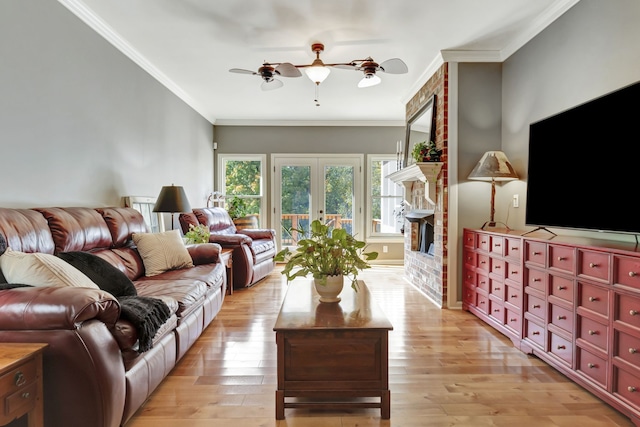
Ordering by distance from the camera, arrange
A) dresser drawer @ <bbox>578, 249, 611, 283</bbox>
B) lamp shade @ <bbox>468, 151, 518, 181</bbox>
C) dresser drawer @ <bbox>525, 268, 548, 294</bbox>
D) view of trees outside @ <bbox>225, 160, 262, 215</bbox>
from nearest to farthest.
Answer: dresser drawer @ <bbox>578, 249, 611, 283</bbox> < dresser drawer @ <bbox>525, 268, 548, 294</bbox> < lamp shade @ <bbox>468, 151, 518, 181</bbox> < view of trees outside @ <bbox>225, 160, 262, 215</bbox>

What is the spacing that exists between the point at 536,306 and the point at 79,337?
274cm

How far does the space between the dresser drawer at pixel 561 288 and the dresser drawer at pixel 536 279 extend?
0.06 metres

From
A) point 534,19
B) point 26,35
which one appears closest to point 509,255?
point 534,19

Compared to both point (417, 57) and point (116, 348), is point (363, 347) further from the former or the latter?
point (417, 57)

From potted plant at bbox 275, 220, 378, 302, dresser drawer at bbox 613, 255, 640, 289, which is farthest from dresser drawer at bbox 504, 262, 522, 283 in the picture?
potted plant at bbox 275, 220, 378, 302

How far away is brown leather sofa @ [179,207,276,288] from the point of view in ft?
14.3

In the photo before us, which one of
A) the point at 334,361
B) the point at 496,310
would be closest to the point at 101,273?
the point at 334,361

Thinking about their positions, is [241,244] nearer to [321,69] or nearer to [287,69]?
[287,69]

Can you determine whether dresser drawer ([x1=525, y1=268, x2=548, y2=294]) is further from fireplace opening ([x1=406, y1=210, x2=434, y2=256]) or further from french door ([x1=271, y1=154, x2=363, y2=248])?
french door ([x1=271, y1=154, x2=363, y2=248])

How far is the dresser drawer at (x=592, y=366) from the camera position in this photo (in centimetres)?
186

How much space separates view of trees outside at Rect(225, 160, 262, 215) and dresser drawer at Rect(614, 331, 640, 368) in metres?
5.69

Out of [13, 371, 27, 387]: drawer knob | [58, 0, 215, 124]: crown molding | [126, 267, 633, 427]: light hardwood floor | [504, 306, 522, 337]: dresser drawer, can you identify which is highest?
[58, 0, 215, 124]: crown molding

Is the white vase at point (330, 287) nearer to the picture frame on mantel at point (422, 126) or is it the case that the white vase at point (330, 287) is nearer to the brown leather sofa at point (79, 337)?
the brown leather sofa at point (79, 337)

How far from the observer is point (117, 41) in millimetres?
3275
